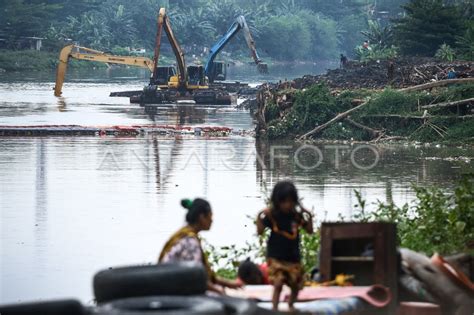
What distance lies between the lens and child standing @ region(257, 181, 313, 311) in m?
11.5

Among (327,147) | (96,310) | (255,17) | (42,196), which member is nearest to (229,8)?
(255,17)

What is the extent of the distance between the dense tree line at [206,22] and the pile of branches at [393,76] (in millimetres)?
43638

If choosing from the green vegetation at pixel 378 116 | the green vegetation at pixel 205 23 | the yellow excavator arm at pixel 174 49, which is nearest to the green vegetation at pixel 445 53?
the yellow excavator arm at pixel 174 49

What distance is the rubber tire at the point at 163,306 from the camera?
28.8ft

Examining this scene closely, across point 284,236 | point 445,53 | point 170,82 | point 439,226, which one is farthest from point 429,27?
point 284,236

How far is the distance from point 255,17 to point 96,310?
140193 mm

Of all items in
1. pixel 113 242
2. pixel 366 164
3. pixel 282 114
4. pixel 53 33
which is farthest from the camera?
pixel 53 33

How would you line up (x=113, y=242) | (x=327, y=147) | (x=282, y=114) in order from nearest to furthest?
(x=113, y=242) → (x=327, y=147) → (x=282, y=114)

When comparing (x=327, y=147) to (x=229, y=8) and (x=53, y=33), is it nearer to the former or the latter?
Answer: (x=53, y=33)

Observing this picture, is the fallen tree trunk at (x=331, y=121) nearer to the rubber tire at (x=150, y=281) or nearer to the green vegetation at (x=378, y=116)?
the green vegetation at (x=378, y=116)

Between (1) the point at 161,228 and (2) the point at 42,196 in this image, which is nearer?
(1) the point at 161,228

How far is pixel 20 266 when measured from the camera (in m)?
17.3

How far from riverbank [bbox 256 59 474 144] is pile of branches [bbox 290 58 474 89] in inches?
7.5

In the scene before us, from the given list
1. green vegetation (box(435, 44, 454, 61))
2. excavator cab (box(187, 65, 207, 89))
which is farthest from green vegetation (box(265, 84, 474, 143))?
excavator cab (box(187, 65, 207, 89))
